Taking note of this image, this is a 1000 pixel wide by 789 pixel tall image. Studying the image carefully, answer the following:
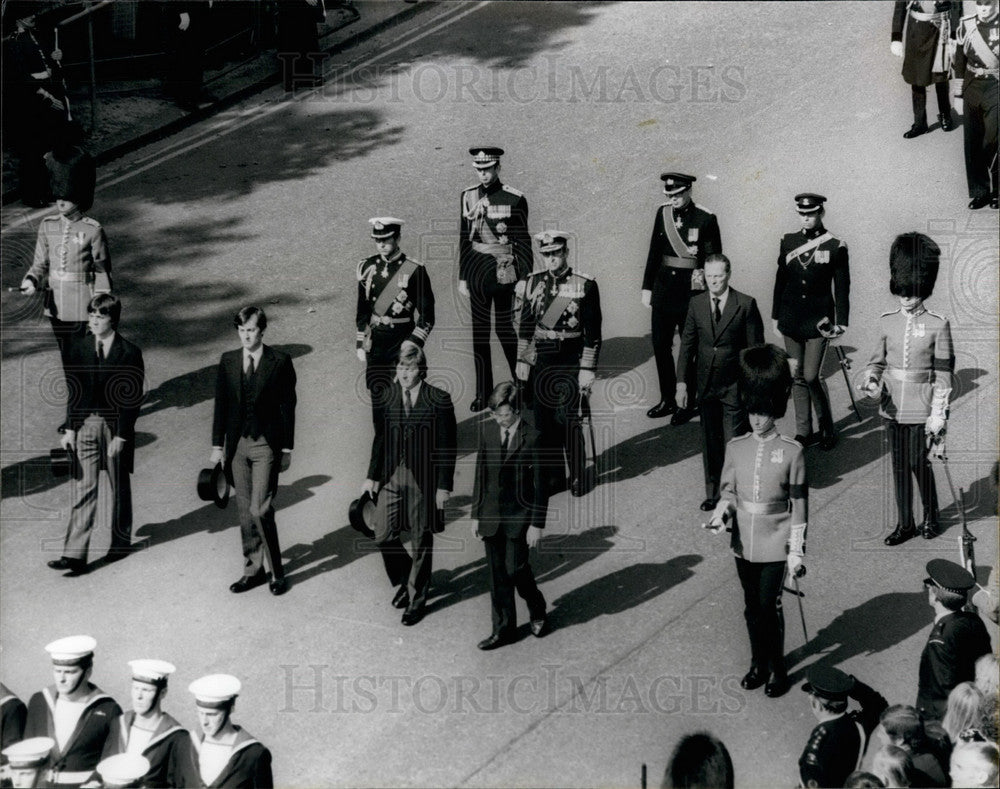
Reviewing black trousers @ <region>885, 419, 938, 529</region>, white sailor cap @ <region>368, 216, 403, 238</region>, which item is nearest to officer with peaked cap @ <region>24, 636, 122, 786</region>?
white sailor cap @ <region>368, 216, 403, 238</region>

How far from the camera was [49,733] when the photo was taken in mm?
10648

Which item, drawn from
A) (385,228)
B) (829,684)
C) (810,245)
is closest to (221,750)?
(829,684)

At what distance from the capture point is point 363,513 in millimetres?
12758

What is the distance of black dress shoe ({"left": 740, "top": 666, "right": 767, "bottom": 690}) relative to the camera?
11945 mm

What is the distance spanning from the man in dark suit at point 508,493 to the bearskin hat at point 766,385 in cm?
136

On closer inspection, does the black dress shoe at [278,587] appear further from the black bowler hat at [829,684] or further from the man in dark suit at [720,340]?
the black bowler hat at [829,684]

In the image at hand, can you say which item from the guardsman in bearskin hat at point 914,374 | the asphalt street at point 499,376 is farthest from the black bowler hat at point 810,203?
the asphalt street at point 499,376

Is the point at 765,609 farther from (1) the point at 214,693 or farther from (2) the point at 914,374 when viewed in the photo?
(1) the point at 214,693

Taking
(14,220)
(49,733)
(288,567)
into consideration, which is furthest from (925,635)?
(14,220)

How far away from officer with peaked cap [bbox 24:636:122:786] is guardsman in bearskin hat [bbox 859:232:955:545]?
5487 mm

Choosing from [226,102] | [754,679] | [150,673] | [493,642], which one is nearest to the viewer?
[150,673]

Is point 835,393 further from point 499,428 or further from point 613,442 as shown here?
point 499,428

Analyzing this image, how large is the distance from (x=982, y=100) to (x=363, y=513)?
7.67 metres

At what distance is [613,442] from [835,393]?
185 centimetres
